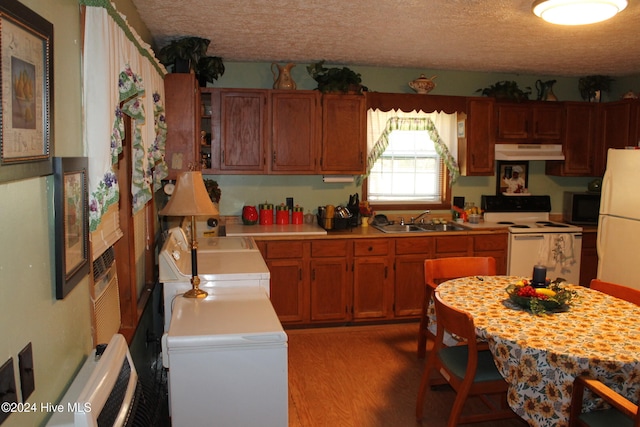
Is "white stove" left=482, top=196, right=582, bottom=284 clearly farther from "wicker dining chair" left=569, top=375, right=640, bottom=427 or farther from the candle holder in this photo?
"wicker dining chair" left=569, top=375, right=640, bottom=427

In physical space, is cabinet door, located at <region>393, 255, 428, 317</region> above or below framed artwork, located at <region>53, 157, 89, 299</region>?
below

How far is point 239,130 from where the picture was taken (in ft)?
14.8

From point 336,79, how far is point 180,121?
57.5 inches

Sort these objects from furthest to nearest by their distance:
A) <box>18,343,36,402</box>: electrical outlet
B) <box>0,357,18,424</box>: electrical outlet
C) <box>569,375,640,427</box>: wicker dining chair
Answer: <box>569,375,640,427</box>: wicker dining chair
<box>18,343,36,402</box>: electrical outlet
<box>0,357,18,424</box>: electrical outlet

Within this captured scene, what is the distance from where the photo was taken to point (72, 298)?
65.1 inches

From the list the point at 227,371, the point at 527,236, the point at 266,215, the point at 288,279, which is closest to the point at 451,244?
the point at 527,236

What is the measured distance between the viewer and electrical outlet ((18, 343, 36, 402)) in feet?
3.93

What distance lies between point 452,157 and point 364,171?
101 cm

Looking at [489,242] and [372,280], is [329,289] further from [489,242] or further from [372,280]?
[489,242]

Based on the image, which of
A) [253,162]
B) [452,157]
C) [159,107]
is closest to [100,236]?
[159,107]

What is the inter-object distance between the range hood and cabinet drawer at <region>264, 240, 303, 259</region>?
7.23ft

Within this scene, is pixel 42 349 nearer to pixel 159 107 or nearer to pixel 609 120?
pixel 159 107

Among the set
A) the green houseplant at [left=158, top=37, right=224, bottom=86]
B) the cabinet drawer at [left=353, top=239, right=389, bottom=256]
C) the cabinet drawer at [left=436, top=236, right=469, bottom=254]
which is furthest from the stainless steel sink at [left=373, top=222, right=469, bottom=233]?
the green houseplant at [left=158, top=37, right=224, bottom=86]

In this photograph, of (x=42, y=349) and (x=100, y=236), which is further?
(x=100, y=236)
